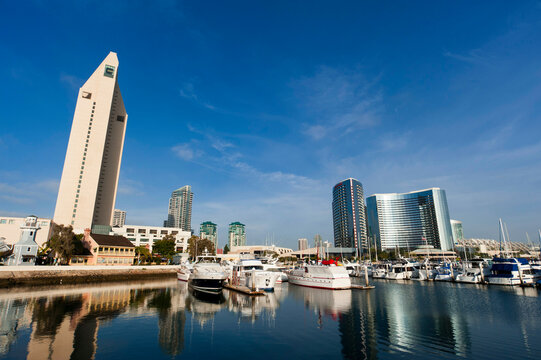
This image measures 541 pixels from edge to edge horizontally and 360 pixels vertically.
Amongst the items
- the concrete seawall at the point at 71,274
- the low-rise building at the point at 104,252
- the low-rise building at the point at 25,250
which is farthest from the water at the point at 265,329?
the low-rise building at the point at 104,252

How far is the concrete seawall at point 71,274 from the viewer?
5059 centimetres

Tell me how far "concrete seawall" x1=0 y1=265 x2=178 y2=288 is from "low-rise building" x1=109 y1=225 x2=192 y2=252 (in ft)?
204

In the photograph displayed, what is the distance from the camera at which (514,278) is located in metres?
54.2

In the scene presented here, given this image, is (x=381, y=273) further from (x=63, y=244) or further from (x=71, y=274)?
(x=63, y=244)

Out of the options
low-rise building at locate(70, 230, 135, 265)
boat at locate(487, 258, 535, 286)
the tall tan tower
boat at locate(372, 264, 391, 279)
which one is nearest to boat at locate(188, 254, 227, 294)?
low-rise building at locate(70, 230, 135, 265)

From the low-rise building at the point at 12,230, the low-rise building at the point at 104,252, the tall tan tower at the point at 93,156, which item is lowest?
the low-rise building at the point at 104,252

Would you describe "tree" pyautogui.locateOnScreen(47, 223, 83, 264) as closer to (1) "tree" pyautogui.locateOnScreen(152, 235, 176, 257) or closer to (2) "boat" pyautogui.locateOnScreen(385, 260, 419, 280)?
(1) "tree" pyautogui.locateOnScreen(152, 235, 176, 257)

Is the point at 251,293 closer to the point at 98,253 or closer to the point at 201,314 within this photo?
the point at 201,314

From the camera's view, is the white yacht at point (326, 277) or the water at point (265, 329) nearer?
the water at point (265, 329)

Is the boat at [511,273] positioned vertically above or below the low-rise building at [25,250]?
below

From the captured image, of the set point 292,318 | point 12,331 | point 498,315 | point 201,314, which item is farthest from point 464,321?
point 12,331

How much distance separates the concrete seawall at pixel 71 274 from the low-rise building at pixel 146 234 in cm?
6222

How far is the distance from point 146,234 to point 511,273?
453ft

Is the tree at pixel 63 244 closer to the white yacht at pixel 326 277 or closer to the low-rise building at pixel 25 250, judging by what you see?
the low-rise building at pixel 25 250
